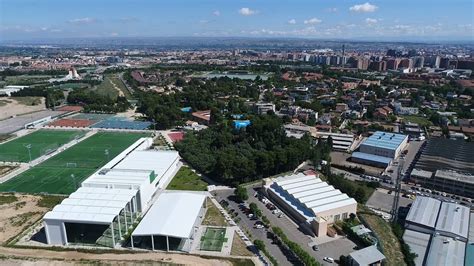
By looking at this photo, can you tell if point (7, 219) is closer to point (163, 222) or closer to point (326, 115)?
point (163, 222)

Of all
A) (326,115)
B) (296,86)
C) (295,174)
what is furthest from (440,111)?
(295,174)

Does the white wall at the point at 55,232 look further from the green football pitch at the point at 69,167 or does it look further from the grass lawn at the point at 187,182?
the grass lawn at the point at 187,182

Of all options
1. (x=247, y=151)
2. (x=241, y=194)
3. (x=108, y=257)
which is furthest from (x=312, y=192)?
(x=108, y=257)

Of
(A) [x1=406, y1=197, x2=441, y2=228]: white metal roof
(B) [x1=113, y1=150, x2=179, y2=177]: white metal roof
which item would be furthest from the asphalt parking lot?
(B) [x1=113, y1=150, x2=179, y2=177]: white metal roof

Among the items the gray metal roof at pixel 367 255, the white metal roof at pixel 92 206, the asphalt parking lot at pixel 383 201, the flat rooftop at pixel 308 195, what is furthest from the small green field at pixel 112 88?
the gray metal roof at pixel 367 255

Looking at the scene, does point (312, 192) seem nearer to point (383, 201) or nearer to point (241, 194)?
point (241, 194)

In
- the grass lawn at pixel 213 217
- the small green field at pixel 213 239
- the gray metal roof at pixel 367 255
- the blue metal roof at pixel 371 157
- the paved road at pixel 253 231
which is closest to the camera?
the gray metal roof at pixel 367 255
